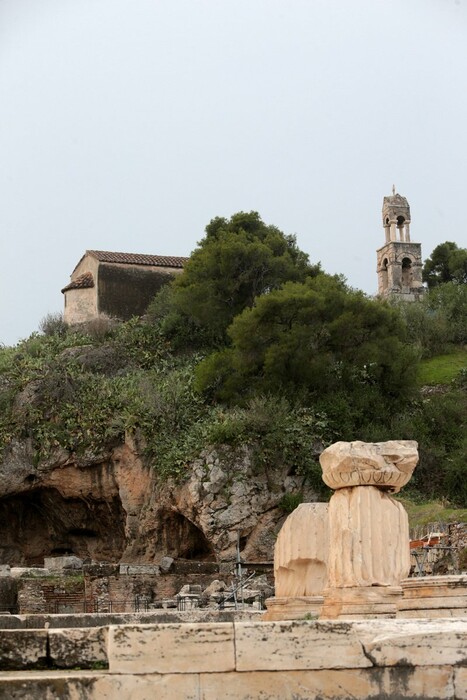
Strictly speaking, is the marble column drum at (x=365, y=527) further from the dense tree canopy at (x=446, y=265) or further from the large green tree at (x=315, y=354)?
the dense tree canopy at (x=446, y=265)

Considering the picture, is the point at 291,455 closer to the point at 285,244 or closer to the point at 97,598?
the point at 97,598

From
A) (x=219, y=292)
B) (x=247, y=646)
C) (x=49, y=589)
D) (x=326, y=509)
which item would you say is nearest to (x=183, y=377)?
(x=219, y=292)

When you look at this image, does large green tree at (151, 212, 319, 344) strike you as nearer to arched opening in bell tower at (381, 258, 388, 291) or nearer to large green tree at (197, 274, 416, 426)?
large green tree at (197, 274, 416, 426)

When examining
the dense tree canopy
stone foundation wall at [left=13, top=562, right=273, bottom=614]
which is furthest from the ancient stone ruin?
the dense tree canopy

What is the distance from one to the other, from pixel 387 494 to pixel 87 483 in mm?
23919

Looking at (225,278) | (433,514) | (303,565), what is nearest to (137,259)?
(225,278)

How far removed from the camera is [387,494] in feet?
31.5

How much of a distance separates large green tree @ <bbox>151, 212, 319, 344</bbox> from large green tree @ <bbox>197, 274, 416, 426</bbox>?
2485 mm

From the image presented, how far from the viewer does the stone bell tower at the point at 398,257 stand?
5228 centimetres

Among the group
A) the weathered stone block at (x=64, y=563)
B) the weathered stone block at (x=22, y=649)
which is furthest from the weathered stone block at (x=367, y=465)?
the weathered stone block at (x=64, y=563)

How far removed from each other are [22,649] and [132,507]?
25694 millimetres

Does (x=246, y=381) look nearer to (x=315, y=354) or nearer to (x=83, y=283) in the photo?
(x=315, y=354)

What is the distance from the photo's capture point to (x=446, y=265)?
60719mm

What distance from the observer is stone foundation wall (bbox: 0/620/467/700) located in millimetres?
5609
